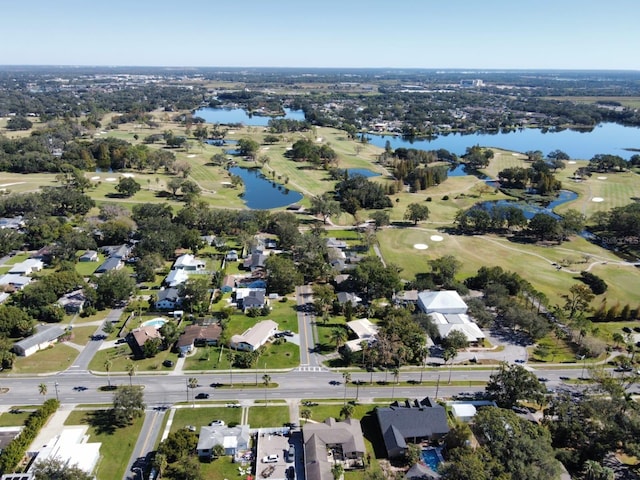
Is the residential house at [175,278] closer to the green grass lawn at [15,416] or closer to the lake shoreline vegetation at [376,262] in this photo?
the lake shoreline vegetation at [376,262]

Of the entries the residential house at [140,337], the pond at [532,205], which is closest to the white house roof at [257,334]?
the residential house at [140,337]

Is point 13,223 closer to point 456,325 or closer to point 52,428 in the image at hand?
point 52,428

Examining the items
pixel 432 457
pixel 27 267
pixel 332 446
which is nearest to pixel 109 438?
pixel 332 446

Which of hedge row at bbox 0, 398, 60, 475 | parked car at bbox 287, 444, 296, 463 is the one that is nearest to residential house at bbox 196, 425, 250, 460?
parked car at bbox 287, 444, 296, 463

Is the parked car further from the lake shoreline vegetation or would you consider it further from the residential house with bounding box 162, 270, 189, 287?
the residential house with bounding box 162, 270, 189, 287

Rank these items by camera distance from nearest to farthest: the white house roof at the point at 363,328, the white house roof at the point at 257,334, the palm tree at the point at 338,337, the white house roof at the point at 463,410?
the white house roof at the point at 463,410 → the palm tree at the point at 338,337 → the white house roof at the point at 257,334 → the white house roof at the point at 363,328
